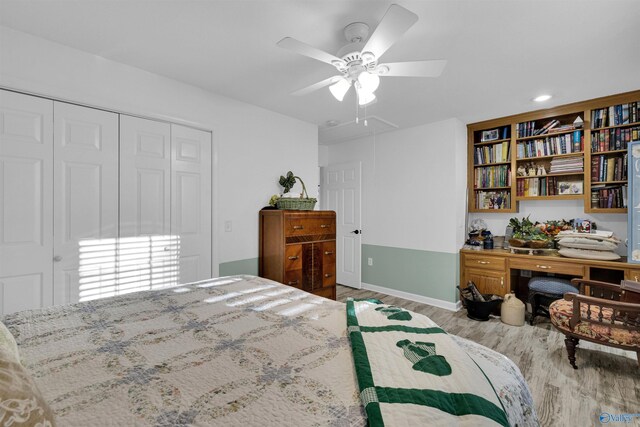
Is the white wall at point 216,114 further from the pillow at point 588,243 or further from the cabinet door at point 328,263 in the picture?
the pillow at point 588,243

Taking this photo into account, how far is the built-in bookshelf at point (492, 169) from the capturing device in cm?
360

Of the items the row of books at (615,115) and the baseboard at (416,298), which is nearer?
the row of books at (615,115)

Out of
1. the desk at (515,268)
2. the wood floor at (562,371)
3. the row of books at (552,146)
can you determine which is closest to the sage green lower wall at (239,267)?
the wood floor at (562,371)

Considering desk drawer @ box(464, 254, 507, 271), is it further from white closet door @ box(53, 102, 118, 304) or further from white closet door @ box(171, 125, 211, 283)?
white closet door @ box(53, 102, 118, 304)

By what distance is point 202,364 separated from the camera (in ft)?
3.03

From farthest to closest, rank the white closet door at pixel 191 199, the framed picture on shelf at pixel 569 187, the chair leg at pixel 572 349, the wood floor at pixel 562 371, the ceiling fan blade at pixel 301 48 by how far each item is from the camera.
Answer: the framed picture on shelf at pixel 569 187, the white closet door at pixel 191 199, the chair leg at pixel 572 349, the wood floor at pixel 562 371, the ceiling fan blade at pixel 301 48

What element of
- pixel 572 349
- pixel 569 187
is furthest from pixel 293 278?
pixel 569 187

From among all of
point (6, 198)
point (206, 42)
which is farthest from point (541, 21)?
point (6, 198)

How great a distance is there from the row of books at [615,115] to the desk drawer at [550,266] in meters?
1.49

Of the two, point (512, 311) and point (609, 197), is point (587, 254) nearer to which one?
point (609, 197)

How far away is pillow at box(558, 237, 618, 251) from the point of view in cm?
277

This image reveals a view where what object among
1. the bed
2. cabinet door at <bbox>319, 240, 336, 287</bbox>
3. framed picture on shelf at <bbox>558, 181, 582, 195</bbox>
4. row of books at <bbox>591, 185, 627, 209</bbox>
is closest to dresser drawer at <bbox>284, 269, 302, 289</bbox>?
cabinet door at <bbox>319, 240, 336, 287</bbox>

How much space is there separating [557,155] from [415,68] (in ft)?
8.59

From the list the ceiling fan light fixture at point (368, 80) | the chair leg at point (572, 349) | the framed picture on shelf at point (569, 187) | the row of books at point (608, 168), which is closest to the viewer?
the ceiling fan light fixture at point (368, 80)
